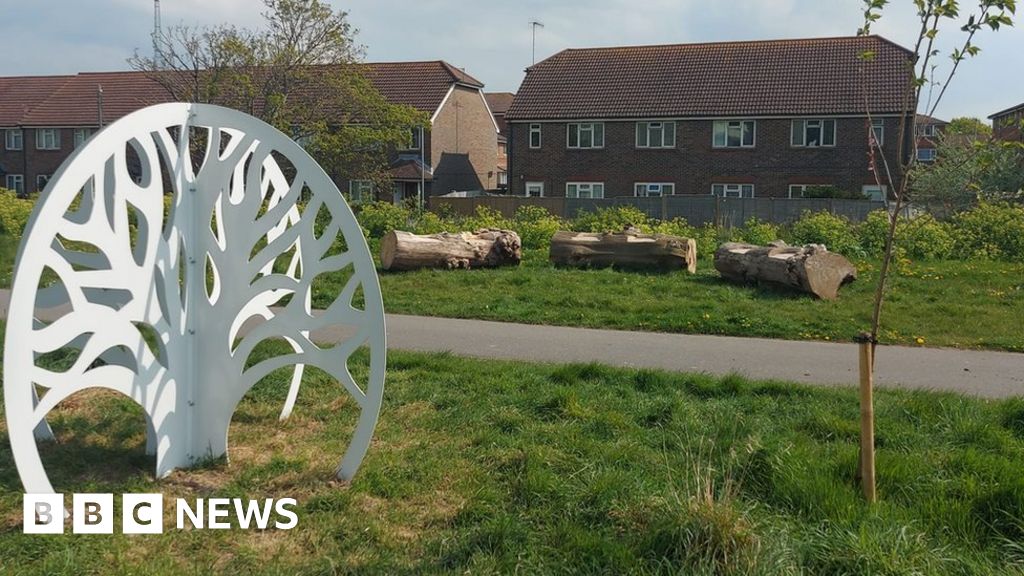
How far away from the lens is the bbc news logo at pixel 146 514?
429 cm

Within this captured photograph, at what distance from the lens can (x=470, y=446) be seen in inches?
224

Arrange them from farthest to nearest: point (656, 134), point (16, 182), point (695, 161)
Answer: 1. point (16, 182)
2. point (656, 134)
3. point (695, 161)

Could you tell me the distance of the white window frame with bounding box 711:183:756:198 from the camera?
122 ft

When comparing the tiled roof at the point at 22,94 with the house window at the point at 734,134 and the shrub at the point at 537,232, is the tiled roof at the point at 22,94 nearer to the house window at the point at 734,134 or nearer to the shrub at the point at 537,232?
the house window at the point at 734,134

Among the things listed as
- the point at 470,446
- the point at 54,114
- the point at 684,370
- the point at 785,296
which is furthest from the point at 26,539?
the point at 54,114

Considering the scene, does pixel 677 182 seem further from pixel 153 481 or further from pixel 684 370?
pixel 153 481

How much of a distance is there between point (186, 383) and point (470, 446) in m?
1.75

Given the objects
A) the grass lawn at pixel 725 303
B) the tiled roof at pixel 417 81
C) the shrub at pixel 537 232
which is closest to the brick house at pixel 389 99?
the tiled roof at pixel 417 81

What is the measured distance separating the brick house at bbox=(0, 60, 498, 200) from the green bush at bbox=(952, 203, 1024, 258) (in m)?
27.3

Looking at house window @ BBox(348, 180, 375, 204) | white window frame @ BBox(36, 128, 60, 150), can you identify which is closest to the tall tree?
house window @ BBox(348, 180, 375, 204)

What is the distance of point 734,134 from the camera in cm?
3697

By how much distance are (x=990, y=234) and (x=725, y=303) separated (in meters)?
7.79

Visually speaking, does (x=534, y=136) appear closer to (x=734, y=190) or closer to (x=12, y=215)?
(x=734, y=190)

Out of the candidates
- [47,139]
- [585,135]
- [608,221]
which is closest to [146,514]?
[608,221]
